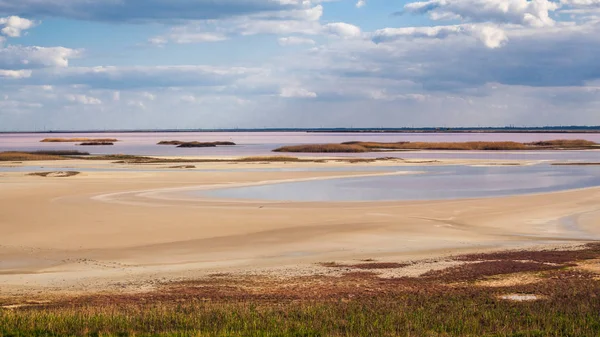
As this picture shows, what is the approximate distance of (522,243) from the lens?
2236 cm

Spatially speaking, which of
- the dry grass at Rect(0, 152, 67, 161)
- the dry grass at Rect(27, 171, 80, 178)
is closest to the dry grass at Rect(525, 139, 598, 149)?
the dry grass at Rect(0, 152, 67, 161)

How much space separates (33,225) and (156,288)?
12482mm

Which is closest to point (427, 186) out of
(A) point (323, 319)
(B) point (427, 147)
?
(A) point (323, 319)

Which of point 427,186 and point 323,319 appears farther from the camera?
point 427,186

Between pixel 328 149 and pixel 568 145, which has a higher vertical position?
pixel 328 149

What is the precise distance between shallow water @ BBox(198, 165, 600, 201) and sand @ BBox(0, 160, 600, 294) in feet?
8.17

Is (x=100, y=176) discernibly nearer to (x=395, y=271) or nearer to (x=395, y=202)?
(x=395, y=202)

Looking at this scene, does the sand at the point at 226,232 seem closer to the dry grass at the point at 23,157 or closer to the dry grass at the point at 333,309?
the dry grass at the point at 333,309

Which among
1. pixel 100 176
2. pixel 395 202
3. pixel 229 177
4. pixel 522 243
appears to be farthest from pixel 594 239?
pixel 100 176

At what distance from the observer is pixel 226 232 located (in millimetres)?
24797

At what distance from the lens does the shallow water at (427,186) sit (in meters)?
36.5

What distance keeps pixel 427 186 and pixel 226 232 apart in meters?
20.7

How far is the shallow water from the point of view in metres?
36.5

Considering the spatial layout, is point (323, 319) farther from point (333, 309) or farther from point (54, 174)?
point (54, 174)
